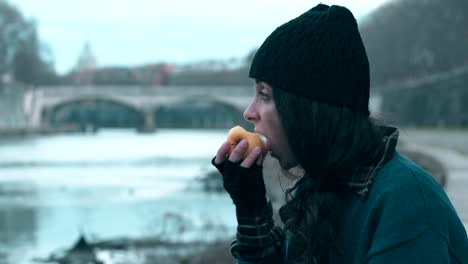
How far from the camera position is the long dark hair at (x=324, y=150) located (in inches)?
61.7

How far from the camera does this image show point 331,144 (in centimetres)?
157

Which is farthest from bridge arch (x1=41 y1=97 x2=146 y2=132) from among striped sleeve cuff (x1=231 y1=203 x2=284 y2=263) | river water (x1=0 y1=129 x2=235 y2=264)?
striped sleeve cuff (x1=231 y1=203 x2=284 y2=263)

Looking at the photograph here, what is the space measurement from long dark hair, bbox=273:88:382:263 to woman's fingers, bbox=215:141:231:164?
0.54 ft

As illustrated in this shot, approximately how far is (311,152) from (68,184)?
72.3 ft

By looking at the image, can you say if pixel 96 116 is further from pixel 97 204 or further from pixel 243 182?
pixel 243 182

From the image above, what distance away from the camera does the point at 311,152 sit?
5.18 ft

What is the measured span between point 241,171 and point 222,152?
0.05 metres

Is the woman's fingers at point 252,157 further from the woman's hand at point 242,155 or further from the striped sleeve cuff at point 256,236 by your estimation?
the striped sleeve cuff at point 256,236

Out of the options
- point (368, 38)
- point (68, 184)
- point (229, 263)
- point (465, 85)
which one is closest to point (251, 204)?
point (229, 263)

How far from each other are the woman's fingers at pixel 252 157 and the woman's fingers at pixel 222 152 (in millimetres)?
47

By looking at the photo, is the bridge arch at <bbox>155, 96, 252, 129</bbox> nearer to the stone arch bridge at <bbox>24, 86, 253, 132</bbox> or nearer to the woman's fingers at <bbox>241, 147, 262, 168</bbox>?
the stone arch bridge at <bbox>24, 86, 253, 132</bbox>

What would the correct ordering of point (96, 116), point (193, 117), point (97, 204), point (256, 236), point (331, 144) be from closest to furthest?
point (331, 144)
point (256, 236)
point (97, 204)
point (193, 117)
point (96, 116)

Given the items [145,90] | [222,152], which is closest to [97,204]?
[222,152]

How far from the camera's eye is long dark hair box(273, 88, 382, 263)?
1.57 meters
